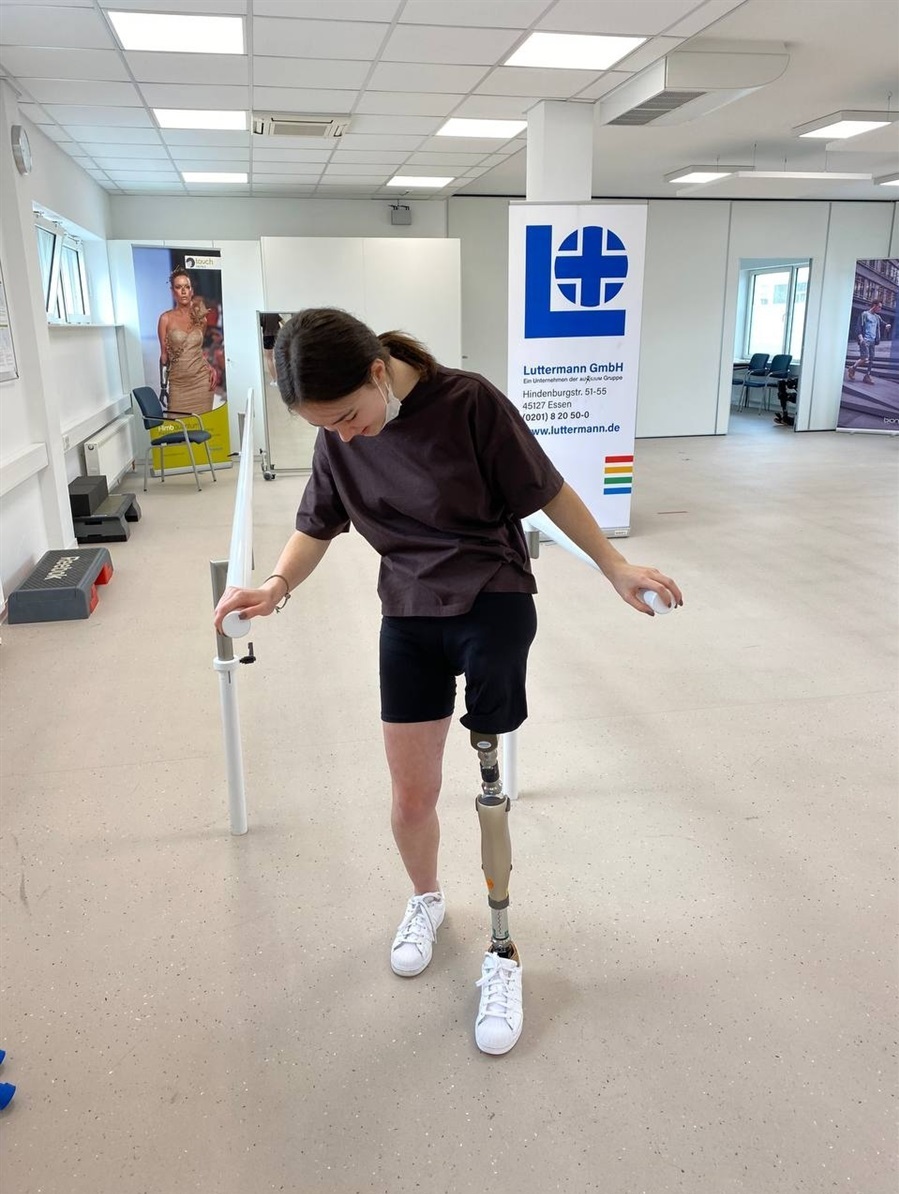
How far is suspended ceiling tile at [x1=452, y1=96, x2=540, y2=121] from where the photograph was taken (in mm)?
5609

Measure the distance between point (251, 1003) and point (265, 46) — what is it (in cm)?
466

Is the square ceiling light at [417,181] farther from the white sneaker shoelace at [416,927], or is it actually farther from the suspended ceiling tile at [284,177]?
the white sneaker shoelace at [416,927]

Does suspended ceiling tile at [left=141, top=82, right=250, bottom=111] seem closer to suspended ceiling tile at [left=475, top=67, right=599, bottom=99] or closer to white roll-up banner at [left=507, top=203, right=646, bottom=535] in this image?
suspended ceiling tile at [left=475, top=67, right=599, bottom=99]

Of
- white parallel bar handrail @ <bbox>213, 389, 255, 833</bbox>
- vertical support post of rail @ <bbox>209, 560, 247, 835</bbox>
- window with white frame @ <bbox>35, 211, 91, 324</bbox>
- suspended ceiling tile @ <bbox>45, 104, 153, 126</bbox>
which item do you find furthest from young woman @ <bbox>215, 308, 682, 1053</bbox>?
window with white frame @ <bbox>35, 211, 91, 324</bbox>

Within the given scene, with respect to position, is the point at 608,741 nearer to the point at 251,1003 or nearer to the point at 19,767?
the point at 251,1003

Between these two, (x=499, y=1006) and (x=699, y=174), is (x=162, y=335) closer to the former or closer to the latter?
(x=699, y=174)

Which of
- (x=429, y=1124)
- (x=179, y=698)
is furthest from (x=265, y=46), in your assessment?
(x=429, y=1124)

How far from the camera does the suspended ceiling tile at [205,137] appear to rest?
6.46 metres

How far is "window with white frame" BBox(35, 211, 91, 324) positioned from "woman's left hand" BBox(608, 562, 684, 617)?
6.25m

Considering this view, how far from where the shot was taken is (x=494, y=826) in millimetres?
1756

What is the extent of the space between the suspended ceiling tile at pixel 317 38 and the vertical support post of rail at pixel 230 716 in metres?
3.11

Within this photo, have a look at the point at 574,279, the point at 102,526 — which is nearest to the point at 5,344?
the point at 102,526

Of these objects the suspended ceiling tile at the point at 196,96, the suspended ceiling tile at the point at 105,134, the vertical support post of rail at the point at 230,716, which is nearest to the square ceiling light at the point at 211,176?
the suspended ceiling tile at the point at 105,134

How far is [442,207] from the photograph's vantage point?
10.2 metres
